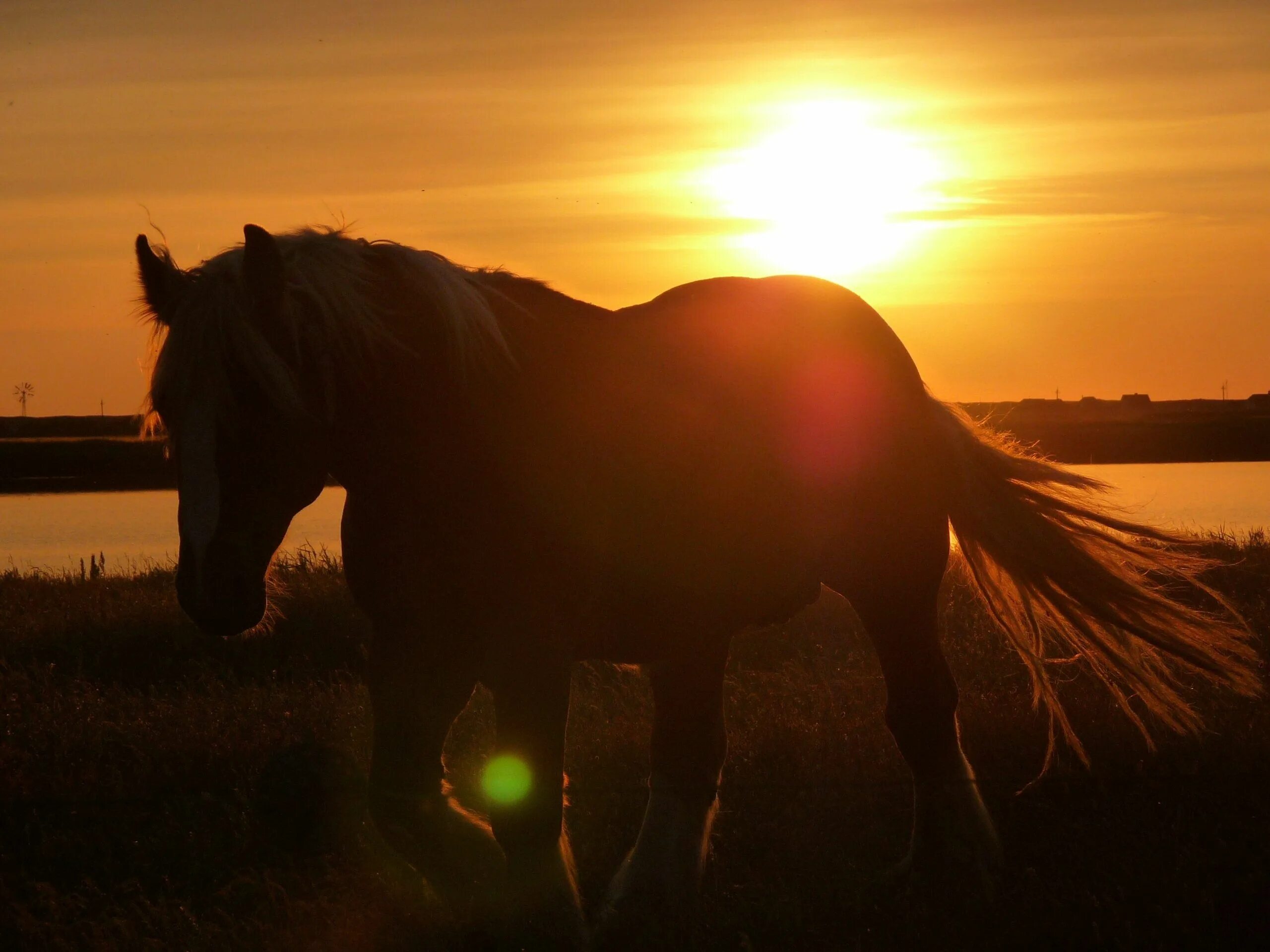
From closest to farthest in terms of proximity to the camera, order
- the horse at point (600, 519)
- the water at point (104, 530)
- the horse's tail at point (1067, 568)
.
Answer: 1. the horse at point (600, 519)
2. the horse's tail at point (1067, 568)
3. the water at point (104, 530)

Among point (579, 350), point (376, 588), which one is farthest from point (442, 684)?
point (579, 350)

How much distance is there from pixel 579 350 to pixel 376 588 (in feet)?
3.07

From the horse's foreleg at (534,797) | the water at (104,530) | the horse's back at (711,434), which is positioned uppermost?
the horse's back at (711,434)

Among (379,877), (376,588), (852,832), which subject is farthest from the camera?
(852,832)

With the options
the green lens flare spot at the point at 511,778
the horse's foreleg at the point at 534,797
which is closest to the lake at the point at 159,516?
the horse's foreleg at the point at 534,797

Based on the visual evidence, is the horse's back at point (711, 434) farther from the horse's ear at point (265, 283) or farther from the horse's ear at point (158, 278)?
the horse's ear at point (158, 278)

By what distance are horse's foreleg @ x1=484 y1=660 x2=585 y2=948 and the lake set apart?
10.8m

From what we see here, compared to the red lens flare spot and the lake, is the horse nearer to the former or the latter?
the red lens flare spot

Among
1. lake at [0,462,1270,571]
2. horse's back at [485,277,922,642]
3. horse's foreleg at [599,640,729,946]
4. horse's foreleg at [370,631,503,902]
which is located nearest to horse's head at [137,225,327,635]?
horse's foreleg at [370,631,503,902]

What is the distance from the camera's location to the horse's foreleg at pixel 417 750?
3.41m

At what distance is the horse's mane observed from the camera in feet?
9.77

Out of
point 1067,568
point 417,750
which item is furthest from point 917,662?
point 417,750

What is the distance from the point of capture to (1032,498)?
5375 millimetres

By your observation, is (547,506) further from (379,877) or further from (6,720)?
(6,720)
